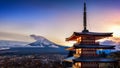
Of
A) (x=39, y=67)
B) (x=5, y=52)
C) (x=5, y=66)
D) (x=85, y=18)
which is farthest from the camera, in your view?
(x=5, y=52)

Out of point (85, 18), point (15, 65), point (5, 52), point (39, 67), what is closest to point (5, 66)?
point (15, 65)

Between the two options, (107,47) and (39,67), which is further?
(39,67)

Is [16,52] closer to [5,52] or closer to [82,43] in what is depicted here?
[5,52]

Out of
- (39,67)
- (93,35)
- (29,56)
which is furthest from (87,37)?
(29,56)

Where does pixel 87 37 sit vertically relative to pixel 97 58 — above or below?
above

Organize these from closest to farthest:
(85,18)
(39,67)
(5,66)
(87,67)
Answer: (87,67)
(85,18)
(39,67)
(5,66)

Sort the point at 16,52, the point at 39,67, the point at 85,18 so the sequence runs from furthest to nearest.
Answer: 1. the point at 16,52
2. the point at 39,67
3. the point at 85,18

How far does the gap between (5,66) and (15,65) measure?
4.67 meters

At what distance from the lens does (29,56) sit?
484ft

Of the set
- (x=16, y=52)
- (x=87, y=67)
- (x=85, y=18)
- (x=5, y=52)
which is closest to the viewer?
(x=87, y=67)

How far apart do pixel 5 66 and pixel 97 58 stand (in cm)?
9280

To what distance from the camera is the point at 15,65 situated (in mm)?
119938

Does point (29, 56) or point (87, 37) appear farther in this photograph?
point (29, 56)

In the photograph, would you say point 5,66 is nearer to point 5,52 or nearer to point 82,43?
point 5,52
